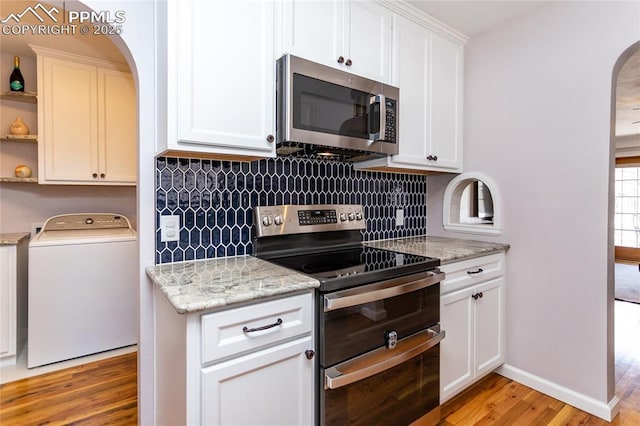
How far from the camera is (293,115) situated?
149 centimetres

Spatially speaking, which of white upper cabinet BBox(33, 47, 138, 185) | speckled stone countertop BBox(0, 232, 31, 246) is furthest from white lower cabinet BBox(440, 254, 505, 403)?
speckled stone countertop BBox(0, 232, 31, 246)

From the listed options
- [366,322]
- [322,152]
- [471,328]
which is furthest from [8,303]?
[471,328]

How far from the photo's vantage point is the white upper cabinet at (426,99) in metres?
1.98

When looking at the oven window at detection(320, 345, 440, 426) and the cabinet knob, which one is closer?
the oven window at detection(320, 345, 440, 426)

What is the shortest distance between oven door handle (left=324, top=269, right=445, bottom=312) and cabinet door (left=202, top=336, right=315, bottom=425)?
18cm

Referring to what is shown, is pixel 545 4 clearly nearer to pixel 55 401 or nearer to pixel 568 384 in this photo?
pixel 568 384

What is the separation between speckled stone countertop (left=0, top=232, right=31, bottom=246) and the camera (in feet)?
7.35

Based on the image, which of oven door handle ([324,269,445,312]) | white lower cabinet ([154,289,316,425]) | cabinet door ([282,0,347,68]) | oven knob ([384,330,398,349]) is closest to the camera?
white lower cabinet ([154,289,316,425])

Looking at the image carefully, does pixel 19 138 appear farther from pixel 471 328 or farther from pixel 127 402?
pixel 471 328

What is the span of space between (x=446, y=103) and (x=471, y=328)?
58.0 inches

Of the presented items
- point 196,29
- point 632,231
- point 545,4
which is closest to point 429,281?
point 196,29

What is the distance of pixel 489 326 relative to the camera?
205cm

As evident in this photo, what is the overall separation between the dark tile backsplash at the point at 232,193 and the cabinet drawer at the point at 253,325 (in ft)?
2.09

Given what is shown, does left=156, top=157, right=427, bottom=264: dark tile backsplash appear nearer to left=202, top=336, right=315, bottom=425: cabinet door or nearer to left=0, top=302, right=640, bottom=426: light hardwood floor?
left=202, top=336, right=315, bottom=425: cabinet door
